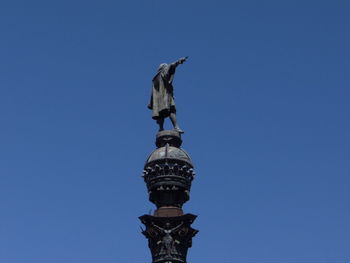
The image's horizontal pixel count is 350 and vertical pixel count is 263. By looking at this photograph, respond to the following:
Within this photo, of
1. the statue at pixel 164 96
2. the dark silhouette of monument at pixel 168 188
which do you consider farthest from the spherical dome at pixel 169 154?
the statue at pixel 164 96

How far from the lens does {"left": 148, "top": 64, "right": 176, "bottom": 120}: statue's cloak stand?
29266mm

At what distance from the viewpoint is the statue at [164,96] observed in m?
29.3

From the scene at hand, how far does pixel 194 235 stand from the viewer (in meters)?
26.5

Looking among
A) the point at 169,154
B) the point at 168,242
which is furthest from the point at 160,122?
the point at 168,242

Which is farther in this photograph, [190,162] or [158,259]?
[190,162]

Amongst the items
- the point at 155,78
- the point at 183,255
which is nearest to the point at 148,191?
the point at 183,255

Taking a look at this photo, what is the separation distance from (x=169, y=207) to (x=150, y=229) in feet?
3.67

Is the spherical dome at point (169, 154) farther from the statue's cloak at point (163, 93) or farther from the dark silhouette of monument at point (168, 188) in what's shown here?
the statue's cloak at point (163, 93)

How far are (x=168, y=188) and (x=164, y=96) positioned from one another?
3.91 metres

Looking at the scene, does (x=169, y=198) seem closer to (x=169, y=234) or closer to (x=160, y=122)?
(x=169, y=234)

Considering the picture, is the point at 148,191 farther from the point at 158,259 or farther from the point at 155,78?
the point at 155,78

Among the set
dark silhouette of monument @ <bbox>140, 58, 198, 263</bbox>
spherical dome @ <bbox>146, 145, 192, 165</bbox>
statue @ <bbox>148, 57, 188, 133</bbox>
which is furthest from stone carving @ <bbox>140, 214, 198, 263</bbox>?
statue @ <bbox>148, 57, 188, 133</bbox>

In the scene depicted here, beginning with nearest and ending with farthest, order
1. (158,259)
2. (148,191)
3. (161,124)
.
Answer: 1. (158,259)
2. (148,191)
3. (161,124)

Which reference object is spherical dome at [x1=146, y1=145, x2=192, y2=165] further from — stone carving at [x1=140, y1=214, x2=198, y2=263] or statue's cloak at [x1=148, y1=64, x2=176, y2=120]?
stone carving at [x1=140, y1=214, x2=198, y2=263]
